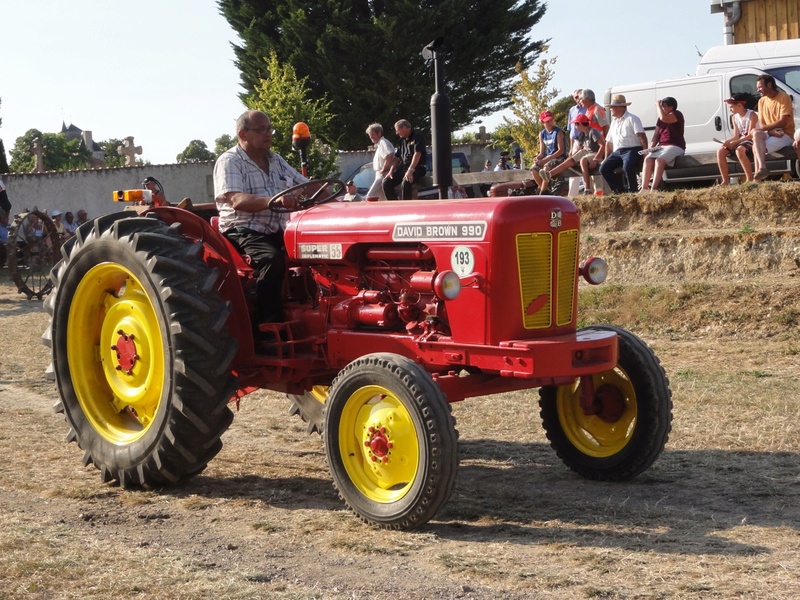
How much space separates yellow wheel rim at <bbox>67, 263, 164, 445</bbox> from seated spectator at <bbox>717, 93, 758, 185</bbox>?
8.88m

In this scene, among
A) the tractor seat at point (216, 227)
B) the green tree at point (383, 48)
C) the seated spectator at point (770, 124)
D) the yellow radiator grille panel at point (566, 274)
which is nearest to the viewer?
the yellow radiator grille panel at point (566, 274)

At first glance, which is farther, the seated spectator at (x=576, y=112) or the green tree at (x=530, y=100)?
the green tree at (x=530, y=100)

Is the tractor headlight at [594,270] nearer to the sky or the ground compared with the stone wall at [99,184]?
nearer to the ground

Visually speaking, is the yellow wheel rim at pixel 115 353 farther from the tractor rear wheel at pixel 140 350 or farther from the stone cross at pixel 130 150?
the stone cross at pixel 130 150

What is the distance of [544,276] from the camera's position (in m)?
5.47

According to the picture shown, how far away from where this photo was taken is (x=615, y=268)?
12539 mm

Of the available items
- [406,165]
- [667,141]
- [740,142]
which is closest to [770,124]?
[740,142]

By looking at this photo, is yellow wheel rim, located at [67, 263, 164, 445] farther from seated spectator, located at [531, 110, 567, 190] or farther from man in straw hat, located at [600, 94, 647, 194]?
seated spectator, located at [531, 110, 567, 190]

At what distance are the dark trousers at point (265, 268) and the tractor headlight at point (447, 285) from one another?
1.18m

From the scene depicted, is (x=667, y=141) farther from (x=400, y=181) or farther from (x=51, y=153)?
(x=51, y=153)

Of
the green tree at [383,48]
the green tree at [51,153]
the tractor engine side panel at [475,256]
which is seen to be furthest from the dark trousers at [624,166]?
the green tree at [51,153]

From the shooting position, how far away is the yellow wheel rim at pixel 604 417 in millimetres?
5953

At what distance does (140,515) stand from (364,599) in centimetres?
178

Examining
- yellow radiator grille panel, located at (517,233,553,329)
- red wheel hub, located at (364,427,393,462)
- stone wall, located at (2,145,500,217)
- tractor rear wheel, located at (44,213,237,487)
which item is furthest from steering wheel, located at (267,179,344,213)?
stone wall, located at (2,145,500,217)
